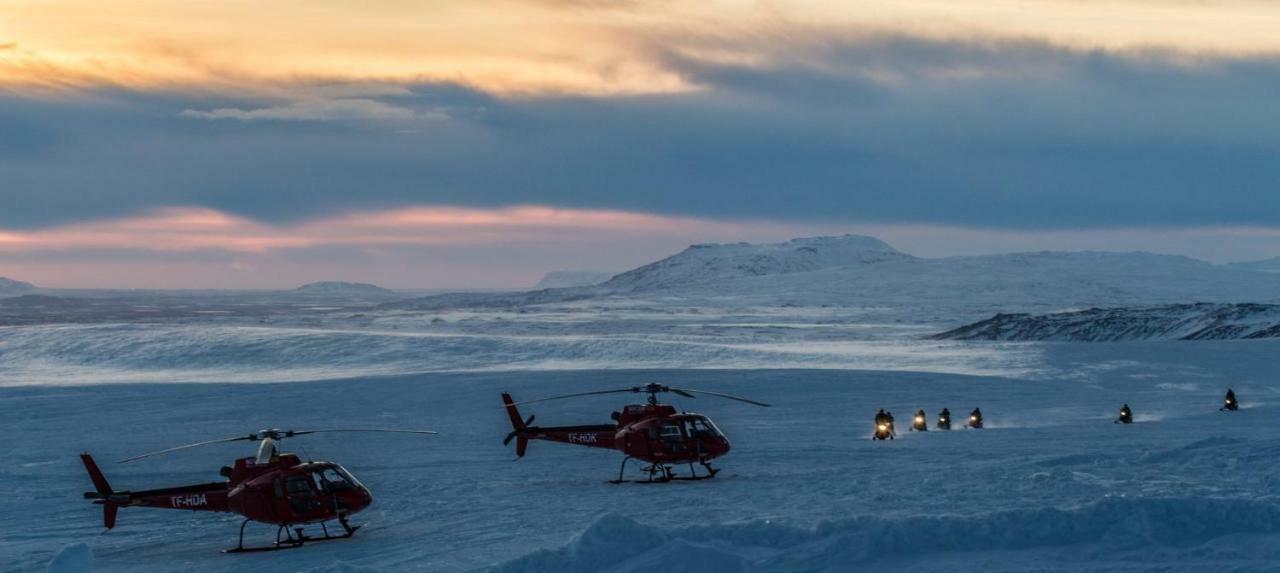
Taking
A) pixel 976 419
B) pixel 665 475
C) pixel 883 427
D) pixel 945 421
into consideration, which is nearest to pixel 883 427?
pixel 883 427

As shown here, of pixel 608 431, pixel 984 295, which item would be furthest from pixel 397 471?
pixel 984 295

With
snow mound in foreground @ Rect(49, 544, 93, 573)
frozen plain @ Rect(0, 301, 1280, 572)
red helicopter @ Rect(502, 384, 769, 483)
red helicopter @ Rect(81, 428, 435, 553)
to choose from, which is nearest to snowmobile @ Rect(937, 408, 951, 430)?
frozen plain @ Rect(0, 301, 1280, 572)

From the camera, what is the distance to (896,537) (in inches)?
573

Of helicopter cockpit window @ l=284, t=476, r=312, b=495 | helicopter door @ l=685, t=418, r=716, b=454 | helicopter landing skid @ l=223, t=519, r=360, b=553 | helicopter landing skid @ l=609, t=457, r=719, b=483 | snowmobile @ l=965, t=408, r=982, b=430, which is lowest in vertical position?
helicopter landing skid @ l=223, t=519, r=360, b=553

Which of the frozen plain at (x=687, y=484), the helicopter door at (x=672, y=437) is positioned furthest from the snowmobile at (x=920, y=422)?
the helicopter door at (x=672, y=437)

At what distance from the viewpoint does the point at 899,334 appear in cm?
7931

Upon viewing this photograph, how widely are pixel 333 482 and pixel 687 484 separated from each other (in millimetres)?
7059

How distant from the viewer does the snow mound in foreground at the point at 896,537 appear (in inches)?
547

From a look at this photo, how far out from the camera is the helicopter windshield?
1794 centimetres

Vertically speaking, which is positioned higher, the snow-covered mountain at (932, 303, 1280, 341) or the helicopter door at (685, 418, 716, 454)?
the snow-covered mountain at (932, 303, 1280, 341)

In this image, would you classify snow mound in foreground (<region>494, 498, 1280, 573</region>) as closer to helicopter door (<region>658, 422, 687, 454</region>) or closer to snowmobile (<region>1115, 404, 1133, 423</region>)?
helicopter door (<region>658, 422, 687, 454</region>)

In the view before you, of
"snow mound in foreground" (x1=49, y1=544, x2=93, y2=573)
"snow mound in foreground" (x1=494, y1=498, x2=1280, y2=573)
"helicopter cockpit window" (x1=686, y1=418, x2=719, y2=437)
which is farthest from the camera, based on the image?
"helicopter cockpit window" (x1=686, y1=418, x2=719, y2=437)

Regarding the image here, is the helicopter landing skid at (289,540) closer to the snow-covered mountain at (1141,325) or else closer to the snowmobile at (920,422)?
the snowmobile at (920,422)

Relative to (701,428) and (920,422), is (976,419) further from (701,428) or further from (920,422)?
(701,428)
